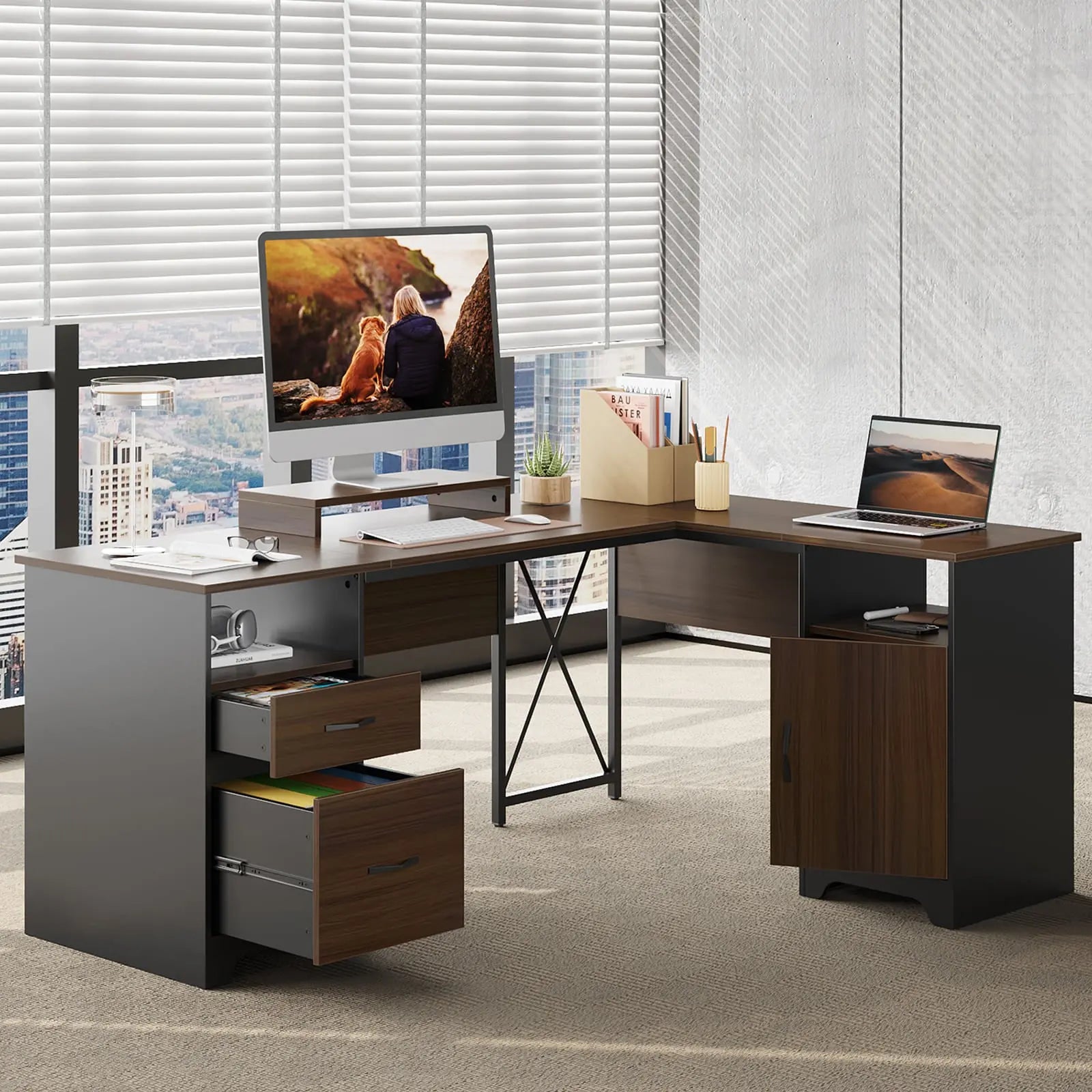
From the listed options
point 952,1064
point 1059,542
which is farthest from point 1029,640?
point 952,1064

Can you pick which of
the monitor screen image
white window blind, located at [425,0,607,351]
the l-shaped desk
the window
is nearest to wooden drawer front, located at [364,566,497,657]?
the l-shaped desk

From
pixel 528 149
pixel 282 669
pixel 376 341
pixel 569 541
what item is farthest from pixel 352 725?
pixel 528 149

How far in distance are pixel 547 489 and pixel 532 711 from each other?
571 millimetres

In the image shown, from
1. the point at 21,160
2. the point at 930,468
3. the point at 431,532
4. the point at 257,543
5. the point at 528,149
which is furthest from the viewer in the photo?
the point at 528,149

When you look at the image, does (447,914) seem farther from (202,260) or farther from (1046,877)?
(202,260)

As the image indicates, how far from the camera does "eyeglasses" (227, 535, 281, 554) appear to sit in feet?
11.2

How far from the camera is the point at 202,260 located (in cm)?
499

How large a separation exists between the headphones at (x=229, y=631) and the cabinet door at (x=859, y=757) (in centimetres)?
99

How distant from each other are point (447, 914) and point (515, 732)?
1776mm

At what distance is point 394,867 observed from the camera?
314cm

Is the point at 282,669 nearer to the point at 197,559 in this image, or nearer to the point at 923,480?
the point at 197,559

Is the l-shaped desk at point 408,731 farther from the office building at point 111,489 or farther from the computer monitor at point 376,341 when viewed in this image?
the office building at point 111,489

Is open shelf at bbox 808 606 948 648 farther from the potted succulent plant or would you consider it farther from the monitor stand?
the monitor stand

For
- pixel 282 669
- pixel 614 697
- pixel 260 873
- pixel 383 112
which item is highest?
pixel 383 112
